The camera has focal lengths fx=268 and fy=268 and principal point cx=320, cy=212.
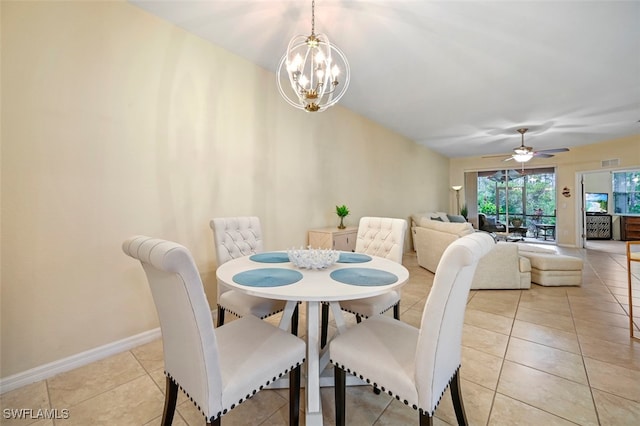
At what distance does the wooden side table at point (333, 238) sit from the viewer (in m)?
3.51

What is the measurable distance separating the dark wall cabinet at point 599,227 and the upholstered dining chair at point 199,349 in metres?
11.0

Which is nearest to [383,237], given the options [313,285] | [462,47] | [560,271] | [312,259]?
[312,259]

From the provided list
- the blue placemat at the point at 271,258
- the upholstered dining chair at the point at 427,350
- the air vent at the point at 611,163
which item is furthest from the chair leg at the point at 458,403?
the air vent at the point at 611,163

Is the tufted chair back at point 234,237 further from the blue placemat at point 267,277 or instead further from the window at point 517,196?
→ the window at point 517,196

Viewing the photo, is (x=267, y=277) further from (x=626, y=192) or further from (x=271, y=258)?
(x=626, y=192)

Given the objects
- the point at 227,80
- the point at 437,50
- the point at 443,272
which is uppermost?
the point at 437,50

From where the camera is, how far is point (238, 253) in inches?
94.4

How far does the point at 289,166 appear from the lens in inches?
138

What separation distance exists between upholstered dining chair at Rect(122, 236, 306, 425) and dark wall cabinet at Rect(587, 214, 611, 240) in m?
11.0

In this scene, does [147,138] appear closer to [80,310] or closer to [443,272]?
[80,310]

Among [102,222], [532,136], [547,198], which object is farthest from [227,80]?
[547,198]

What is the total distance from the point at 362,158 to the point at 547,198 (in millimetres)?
7114

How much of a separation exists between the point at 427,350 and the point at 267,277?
857mm

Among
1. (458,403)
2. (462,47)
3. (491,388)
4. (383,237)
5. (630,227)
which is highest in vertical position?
(462,47)
